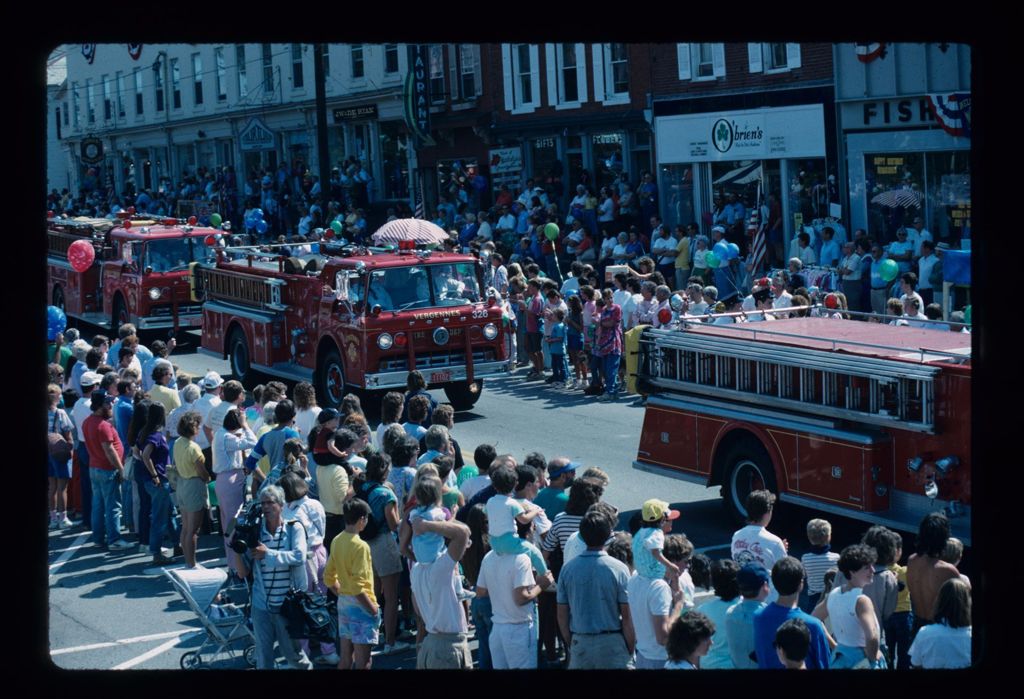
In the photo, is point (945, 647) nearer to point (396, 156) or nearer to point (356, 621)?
point (356, 621)

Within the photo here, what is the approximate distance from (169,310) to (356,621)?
56.2ft

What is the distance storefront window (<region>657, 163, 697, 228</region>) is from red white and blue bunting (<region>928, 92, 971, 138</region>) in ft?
25.2

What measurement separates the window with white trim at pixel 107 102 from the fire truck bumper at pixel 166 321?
35.1 metres

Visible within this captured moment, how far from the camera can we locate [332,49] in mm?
41844

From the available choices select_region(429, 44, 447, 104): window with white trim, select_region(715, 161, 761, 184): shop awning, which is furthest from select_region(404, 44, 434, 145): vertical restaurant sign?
select_region(715, 161, 761, 184): shop awning

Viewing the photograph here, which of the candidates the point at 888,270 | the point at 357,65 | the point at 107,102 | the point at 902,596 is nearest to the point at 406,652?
the point at 902,596

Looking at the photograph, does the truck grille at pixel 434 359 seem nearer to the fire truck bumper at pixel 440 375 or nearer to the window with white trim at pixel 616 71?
the fire truck bumper at pixel 440 375

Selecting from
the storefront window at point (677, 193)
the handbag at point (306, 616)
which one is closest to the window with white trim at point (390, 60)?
the storefront window at point (677, 193)

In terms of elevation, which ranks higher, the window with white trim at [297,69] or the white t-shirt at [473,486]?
the window with white trim at [297,69]

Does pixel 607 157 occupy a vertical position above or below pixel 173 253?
above

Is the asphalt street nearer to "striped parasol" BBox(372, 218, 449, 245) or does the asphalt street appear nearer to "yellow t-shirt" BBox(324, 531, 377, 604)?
"yellow t-shirt" BBox(324, 531, 377, 604)

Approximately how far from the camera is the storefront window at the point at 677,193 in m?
31.3

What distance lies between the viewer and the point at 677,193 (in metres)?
31.6

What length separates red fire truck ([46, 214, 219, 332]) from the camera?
965 inches
